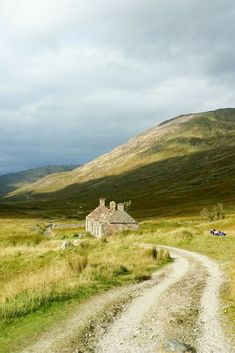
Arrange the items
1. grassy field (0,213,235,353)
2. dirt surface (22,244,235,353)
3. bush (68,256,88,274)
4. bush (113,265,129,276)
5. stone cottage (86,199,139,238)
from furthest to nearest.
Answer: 1. stone cottage (86,199,139,238)
2. bush (68,256,88,274)
3. bush (113,265,129,276)
4. grassy field (0,213,235,353)
5. dirt surface (22,244,235,353)

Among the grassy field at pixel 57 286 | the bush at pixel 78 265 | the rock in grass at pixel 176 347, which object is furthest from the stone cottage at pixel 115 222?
the rock in grass at pixel 176 347

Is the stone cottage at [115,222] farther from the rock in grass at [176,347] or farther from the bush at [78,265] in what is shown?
the rock in grass at [176,347]

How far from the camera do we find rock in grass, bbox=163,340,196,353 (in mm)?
12984

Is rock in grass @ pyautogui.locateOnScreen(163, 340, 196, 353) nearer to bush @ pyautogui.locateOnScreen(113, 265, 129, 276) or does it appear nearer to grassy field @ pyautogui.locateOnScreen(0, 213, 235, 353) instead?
grassy field @ pyautogui.locateOnScreen(0, 213, 235, 353)

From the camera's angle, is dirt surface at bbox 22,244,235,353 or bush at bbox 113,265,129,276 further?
bush at bbox 113,265,129,276

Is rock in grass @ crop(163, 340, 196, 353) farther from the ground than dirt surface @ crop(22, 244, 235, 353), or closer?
farther from the ground

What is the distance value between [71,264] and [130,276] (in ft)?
14.5

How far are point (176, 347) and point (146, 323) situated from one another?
354 centimetres

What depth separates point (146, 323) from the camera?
16562 mm

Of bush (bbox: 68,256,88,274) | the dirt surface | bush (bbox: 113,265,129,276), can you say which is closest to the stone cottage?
bush (bbox: 68,256,88,274)

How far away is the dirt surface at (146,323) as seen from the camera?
45.1ft

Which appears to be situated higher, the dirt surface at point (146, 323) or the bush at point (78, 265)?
the bush at point (78, 265)

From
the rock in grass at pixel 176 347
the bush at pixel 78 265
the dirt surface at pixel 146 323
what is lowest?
the dirt surface at pixel 146 323

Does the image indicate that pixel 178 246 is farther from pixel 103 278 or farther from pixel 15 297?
pixel 15 297
